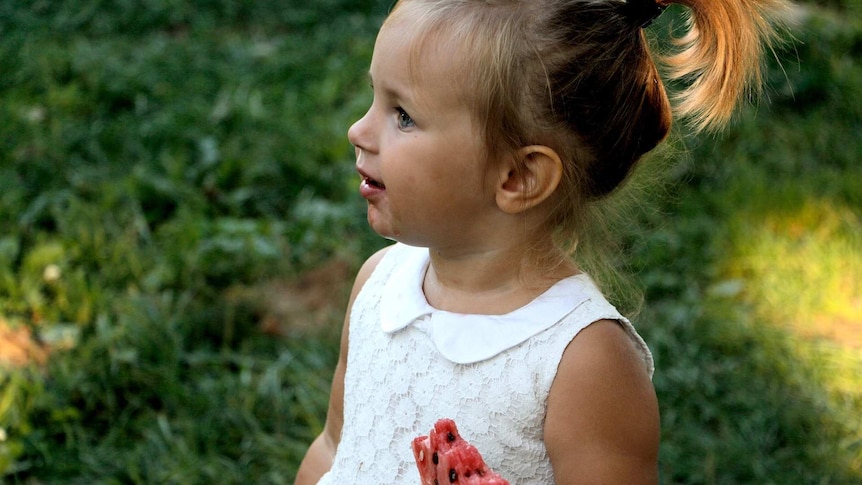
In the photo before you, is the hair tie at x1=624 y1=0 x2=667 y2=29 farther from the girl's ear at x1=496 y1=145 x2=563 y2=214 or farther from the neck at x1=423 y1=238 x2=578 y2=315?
the neck at x1=423 y1=238 x2=578 y2=315

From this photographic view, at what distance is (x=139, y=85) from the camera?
4086mm

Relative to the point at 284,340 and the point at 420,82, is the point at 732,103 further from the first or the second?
the point at 284,340

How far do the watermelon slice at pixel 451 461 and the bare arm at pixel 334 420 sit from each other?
504 millimetres

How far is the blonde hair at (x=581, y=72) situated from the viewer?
4.62 ft

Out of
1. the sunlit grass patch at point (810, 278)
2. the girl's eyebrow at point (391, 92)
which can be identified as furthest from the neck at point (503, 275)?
the sunlit grass patch at point (810, 278)

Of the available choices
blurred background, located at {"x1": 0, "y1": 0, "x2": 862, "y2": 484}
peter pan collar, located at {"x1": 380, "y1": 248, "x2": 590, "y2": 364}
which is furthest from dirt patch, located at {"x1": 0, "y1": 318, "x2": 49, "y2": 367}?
peter pan collar, located at {"x1": 380, "y1": 248, "x2": 590, "y2": 364}

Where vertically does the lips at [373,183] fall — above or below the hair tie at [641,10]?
below

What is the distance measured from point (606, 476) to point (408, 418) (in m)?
0.30

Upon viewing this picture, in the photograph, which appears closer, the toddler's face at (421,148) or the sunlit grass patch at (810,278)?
the toddler's face at (421,148)

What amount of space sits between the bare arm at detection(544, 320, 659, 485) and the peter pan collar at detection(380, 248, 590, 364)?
0.05 meters

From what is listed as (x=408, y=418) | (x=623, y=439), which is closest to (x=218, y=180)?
(x=408, y=418)

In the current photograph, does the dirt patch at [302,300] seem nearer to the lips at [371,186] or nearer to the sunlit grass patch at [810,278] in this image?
the sunlit grass patch at [810,278]

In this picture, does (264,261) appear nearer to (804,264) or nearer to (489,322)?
(804,264)

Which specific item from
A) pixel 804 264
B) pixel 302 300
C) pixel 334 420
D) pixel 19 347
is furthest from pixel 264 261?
pixel 804 264
